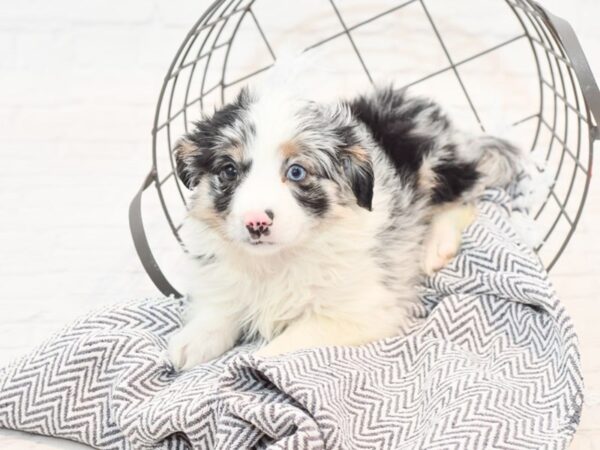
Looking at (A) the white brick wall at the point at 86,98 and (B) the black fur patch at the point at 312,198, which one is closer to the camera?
(B) the black fur patch at the point at 312,198

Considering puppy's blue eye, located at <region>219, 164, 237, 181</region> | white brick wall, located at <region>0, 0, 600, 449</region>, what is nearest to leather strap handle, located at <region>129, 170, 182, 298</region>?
puppy's blue eye, located at <region>219, 164, 237, 181</region>

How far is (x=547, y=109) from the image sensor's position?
13.9ft

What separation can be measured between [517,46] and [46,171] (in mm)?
2018

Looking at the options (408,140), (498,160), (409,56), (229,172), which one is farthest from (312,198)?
(409,56)

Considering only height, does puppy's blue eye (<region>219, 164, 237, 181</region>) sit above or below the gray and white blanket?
above

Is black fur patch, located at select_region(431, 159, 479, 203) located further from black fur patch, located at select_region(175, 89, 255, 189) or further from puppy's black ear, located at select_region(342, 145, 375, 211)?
black fur patch, located at select_region(175, 89, 255, 189)

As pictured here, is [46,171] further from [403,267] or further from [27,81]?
[403,267]

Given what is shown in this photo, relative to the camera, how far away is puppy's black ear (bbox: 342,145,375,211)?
8.87ft

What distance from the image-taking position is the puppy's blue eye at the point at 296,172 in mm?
2617

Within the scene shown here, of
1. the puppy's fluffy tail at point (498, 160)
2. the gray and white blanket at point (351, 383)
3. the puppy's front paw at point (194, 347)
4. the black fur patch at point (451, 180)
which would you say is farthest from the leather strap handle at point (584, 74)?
the puppy's front paw at point (194, 347)

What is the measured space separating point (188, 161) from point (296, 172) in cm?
33

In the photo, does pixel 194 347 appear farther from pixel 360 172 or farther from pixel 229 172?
pixel 360 172

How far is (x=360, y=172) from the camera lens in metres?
2.71

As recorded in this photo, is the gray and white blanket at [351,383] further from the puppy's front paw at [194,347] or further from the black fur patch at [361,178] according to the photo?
the black fur patch at [361,178]
